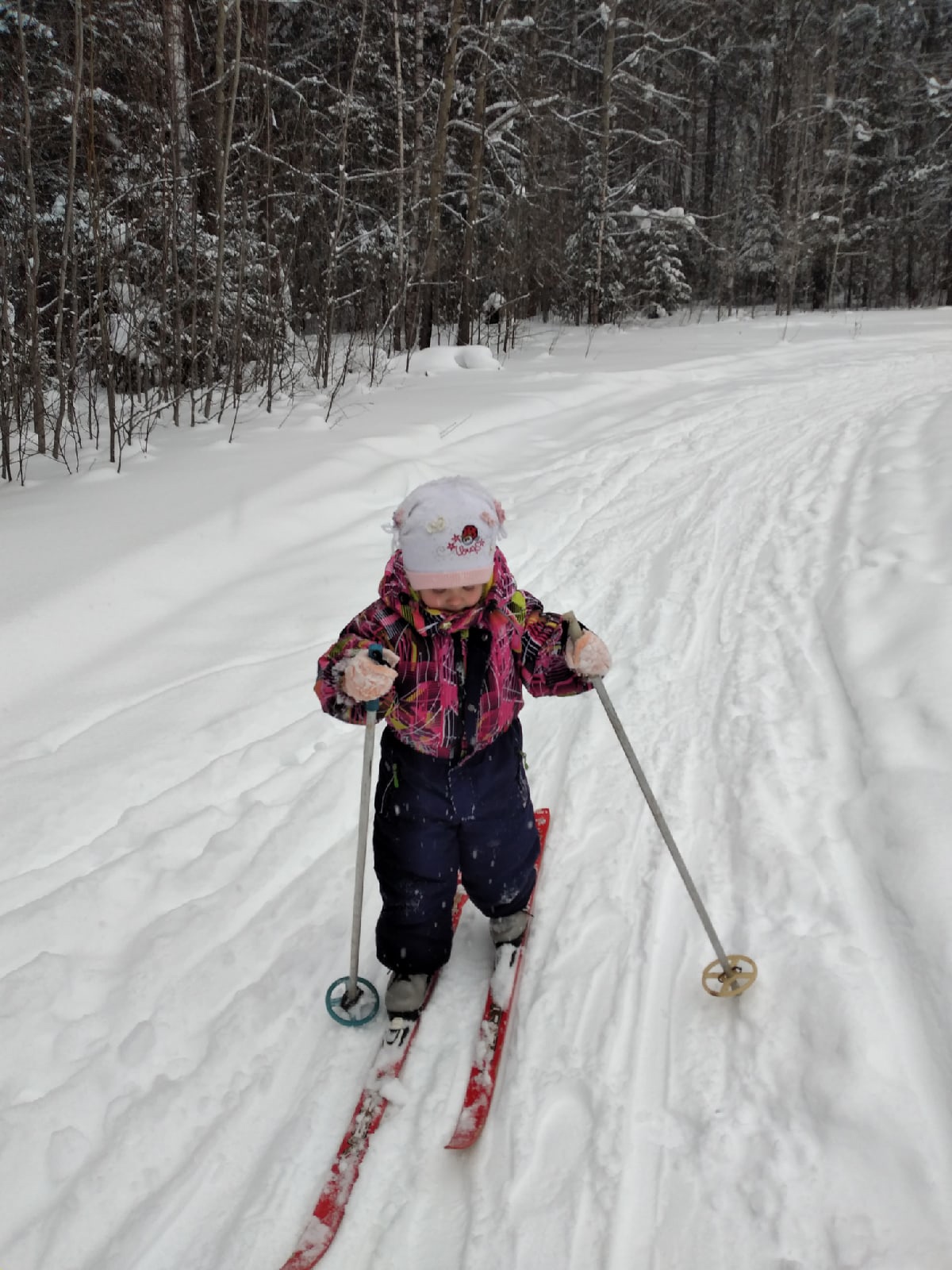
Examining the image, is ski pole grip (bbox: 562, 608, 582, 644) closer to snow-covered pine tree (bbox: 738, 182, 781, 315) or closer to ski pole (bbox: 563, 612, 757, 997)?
ski pole (bbox: 563, 612, 757, 997)

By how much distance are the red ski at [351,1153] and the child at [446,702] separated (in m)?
0.10

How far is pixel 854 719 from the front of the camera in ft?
10.9

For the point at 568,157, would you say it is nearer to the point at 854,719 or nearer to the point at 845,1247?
the point at 854,719

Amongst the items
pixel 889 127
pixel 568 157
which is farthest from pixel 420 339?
pixel 889 127

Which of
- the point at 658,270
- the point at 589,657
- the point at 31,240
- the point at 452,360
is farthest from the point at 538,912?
the point at 658,270

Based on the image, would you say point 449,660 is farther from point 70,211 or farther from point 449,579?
point 70,211

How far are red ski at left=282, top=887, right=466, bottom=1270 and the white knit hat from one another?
1.34 meters

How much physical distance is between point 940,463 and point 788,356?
932cm

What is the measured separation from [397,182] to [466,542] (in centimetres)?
1268

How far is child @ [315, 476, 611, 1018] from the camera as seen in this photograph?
1950 millimetres

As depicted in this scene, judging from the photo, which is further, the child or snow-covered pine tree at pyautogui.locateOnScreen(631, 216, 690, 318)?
→ snow-covered pine tree at pyautogui.locateOnScreen(631, 216, 690, 318)

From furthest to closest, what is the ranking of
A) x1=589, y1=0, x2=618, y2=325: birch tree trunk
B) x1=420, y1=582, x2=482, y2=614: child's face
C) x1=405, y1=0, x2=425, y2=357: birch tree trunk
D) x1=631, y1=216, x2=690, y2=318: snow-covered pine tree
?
x1=631, y1=216, x2=690, y2=318: snow-covered pine tree
x1=589, y1=0, x2=618, y2=325: birch tree trunk
x1=405, y1=0, x2=425, y2=357: birch tree trunk
x1=420, y1=582, x2=482, y2=614: child's face

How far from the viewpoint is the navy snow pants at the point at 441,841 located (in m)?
2.21

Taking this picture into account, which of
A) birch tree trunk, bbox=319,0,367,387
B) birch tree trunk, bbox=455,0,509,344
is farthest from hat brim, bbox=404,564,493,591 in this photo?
birch tree trunk, bbox=455,0,509,344
